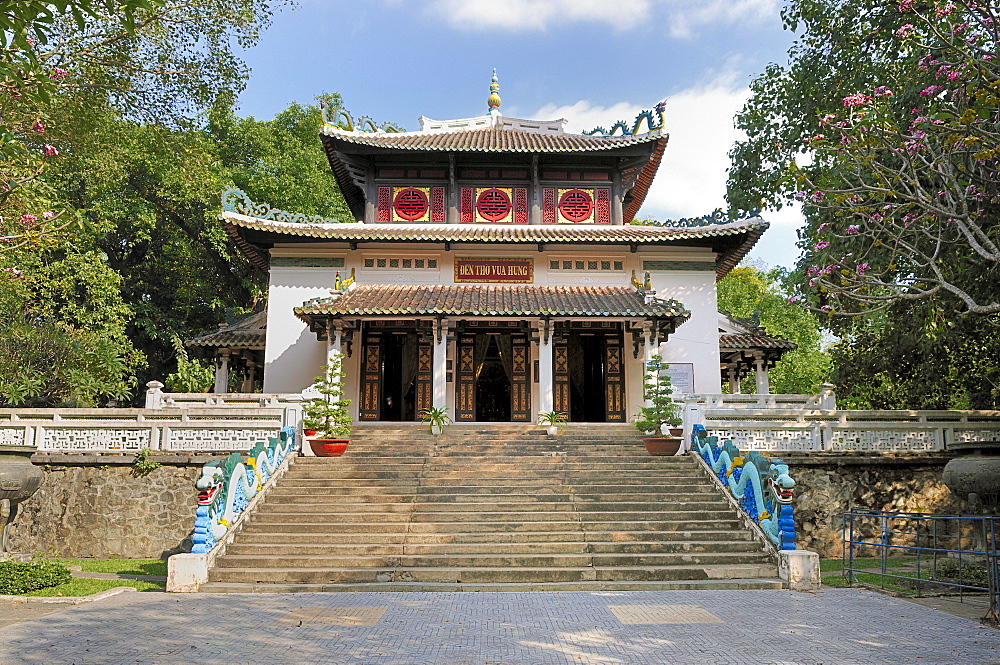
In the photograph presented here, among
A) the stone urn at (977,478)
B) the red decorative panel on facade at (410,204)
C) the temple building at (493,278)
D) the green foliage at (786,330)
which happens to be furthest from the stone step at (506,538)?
the green foliage at (786,330)

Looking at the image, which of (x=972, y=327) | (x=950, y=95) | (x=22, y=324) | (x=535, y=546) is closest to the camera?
(x=535, y=546)

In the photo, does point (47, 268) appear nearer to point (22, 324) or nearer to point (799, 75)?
point (22, 324)

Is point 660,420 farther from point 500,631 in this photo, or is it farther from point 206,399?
point 206,399

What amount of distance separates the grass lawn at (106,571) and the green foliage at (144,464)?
148 centimetres

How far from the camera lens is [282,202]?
88.2 ft

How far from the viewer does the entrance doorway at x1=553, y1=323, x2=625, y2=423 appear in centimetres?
1755

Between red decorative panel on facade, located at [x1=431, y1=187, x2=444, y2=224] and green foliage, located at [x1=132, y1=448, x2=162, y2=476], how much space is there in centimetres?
937

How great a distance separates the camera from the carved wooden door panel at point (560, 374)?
17406 millimetres

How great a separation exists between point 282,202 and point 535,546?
2045 centimetres

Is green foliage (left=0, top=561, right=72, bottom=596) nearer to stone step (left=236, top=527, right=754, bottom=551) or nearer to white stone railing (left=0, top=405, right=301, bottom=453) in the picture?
stone step (left=236, top=527, right=754, bottom=551)

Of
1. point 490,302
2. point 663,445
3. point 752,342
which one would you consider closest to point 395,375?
point 490,302

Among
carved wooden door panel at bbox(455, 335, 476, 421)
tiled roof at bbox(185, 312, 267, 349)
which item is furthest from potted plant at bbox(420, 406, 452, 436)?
tiled roof at bbox(185, 312, 267, 349)

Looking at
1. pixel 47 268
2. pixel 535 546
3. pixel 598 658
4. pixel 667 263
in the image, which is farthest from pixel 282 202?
pixel 598 658

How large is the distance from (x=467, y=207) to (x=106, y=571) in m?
12.1
